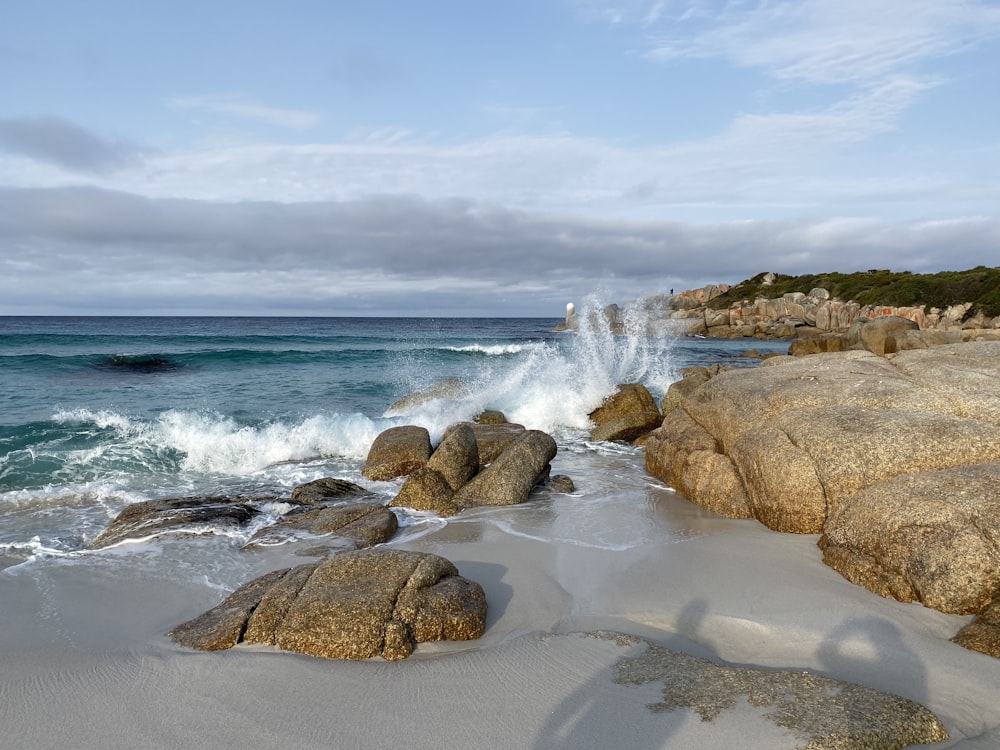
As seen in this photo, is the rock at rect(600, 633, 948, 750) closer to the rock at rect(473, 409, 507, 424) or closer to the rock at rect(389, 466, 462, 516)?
the rock at rect(389, 466, 462, 516)

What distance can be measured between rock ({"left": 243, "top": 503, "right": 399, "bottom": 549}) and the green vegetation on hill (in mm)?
48691

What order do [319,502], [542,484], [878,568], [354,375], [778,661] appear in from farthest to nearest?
1. [354,375]
2. [542,484]
3. [319,502]
4. [878,568]
5. [778,661]

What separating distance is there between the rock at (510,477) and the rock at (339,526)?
54.8 inches

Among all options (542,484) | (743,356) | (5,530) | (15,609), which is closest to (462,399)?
(542,484)

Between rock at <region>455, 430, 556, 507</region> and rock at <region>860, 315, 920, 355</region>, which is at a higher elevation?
rock at <region>860, 315, 920, 355</region>

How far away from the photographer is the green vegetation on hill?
4825cm

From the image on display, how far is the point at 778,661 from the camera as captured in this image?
449cm

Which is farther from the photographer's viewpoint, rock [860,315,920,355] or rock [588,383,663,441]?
rock [860,315,920,355]

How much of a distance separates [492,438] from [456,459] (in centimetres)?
176

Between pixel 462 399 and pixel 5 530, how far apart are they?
10.3 metres

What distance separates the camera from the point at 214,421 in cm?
1415

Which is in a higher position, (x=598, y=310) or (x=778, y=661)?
(x=598, y=310)

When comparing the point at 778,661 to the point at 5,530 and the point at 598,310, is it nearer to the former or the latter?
the point at 5,530

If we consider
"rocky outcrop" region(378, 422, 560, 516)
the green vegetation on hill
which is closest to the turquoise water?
"rocky outcrop" region(378, 422, 560, 516)
